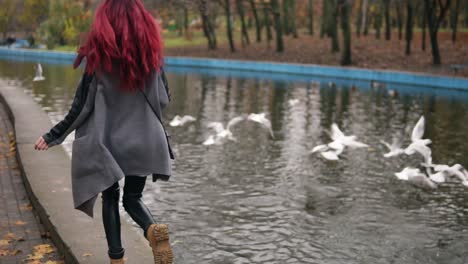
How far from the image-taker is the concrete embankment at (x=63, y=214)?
4.21 metres

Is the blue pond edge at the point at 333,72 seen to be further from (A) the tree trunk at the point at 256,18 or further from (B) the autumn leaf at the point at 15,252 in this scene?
(B) the autumn leaf at the point at 15,252

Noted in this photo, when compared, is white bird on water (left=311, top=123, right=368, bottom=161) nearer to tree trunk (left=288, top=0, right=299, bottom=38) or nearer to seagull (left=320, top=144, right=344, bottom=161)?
seagull (left=320, top=144, right=344, bottom=161)

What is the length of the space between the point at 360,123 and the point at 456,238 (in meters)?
7.40

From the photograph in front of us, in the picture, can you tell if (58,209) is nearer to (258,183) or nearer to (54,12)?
(258,183)

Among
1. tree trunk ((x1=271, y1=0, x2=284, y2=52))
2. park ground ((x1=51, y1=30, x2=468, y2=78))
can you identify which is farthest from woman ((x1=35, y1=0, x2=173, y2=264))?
tree trunk ((x1=271, y1=0, x2=284, y2=52))

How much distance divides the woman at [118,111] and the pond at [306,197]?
78.6 inches

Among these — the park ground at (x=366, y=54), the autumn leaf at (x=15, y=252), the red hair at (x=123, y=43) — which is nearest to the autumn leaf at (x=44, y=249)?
the autumn leaf at (x=15, y=252)

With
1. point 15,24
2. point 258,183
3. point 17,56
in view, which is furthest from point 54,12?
point 258,183

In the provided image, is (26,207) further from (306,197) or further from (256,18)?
(256,18)

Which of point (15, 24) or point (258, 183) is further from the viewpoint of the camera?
point (15, 24)

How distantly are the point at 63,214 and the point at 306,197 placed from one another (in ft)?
10.4

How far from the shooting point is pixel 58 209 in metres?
5.13

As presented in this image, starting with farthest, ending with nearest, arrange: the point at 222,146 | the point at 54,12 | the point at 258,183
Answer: the point at 54,12, the point at 222,146, the point at 258,183

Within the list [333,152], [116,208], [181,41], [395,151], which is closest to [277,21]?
[181,41]
